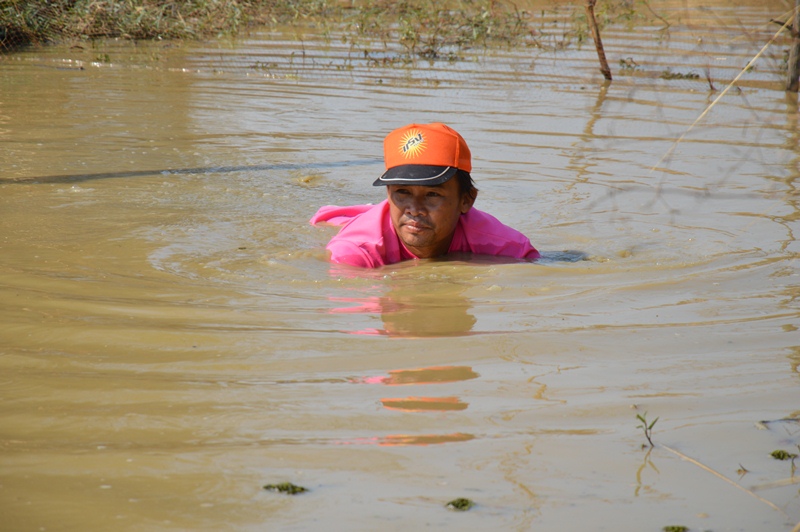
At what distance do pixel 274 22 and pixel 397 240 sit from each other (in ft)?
44.2

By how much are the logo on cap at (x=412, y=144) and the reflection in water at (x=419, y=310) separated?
2.61 ft

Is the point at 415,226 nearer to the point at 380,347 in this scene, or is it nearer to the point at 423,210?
the point at 423,210

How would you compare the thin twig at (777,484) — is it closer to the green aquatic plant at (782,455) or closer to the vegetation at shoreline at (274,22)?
the green aquatic plant at (782,455)

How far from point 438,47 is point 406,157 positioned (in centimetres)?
1068

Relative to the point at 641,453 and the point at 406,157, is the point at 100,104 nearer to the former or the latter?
the point at 406,157

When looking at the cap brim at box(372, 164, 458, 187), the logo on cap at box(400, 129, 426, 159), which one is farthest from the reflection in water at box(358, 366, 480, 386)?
the logo on cap at box(400, 129, 426, 159)

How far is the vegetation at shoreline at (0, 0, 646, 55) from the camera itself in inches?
571

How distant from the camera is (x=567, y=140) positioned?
349 inches

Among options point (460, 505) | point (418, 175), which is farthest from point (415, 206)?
point (460, 505)

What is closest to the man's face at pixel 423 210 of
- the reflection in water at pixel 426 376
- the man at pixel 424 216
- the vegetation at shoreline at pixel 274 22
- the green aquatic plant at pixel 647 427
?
the man at pixel 424 216

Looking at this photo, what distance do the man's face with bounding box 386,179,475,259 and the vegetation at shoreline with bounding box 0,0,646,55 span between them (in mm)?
10019

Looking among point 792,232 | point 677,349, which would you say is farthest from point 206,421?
point 792,232

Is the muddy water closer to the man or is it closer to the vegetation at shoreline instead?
the man

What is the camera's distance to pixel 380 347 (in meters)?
3.31
